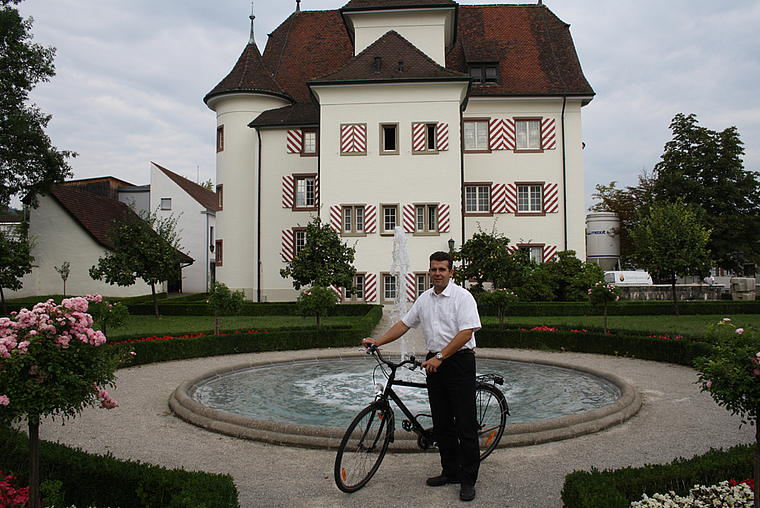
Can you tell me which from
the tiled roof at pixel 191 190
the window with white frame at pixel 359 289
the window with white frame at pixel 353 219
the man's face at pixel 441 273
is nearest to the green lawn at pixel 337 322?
the window with white frame at pixel 359 289

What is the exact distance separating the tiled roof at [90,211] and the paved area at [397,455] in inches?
1050

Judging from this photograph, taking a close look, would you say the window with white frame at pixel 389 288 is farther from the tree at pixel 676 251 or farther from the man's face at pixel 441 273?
the man's face at pixel 441 273

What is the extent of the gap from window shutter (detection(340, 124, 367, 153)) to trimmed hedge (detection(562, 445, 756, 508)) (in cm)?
2375

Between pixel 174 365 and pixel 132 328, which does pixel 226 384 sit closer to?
pixel 174 365

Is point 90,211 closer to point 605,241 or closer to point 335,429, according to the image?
point 605,241

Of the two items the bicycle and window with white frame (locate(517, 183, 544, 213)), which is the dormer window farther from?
the bicycle

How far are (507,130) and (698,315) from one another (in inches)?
541

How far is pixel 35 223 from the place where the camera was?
32750 mm

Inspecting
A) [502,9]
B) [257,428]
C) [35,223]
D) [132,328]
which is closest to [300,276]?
[132,328]

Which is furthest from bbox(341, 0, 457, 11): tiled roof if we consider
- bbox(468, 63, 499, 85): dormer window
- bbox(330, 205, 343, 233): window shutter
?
bbox(330, 205, 343, 233): window shutter

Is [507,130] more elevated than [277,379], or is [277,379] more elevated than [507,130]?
[507,130]

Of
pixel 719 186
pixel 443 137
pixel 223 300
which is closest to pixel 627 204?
pixel 719 186

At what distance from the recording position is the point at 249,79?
3050 centimetres

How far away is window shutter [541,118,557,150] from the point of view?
98.1 ft
